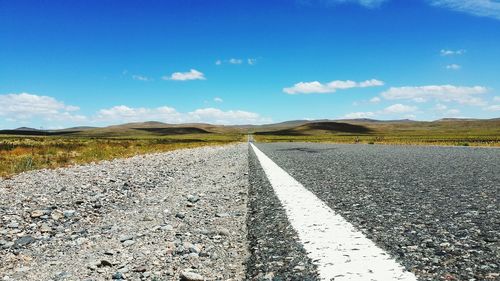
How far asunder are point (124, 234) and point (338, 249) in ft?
10.0

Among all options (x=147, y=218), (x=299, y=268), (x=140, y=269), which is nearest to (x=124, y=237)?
(x=147, y=218)

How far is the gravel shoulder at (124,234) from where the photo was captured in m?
3.67

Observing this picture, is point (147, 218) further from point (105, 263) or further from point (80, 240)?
point (105, 263)

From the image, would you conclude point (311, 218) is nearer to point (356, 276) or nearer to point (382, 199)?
point (382, 199)

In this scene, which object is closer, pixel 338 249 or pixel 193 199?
pixel 338 249

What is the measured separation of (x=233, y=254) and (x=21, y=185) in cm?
968

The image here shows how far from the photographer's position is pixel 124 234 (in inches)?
202

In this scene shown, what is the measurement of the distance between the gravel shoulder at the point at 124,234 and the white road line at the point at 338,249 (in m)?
0.67

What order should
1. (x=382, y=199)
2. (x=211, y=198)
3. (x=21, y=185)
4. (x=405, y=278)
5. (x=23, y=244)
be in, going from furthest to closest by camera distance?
(x=21, y=185), (x=211, y=198), (x=382, y=199), (x=23, y=244), (x=405, y=278)

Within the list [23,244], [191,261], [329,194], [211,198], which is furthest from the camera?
[211,198]

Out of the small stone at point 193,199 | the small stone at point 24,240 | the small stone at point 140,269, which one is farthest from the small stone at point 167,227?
the small stone at point 193,199

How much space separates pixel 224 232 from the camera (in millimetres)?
4730

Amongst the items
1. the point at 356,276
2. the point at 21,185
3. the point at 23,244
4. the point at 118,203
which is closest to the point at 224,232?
the point at 356,276

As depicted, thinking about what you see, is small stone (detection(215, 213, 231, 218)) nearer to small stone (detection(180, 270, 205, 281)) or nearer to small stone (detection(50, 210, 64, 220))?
small stone (detection(180, 270, 205, 281))
